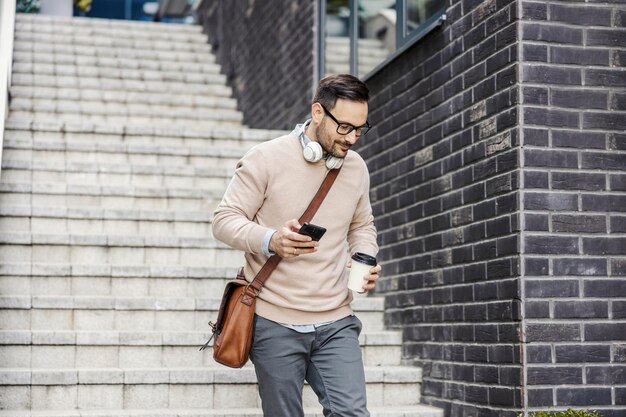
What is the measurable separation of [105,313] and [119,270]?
0.36 meters

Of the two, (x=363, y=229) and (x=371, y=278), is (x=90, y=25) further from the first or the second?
(x=371, y=278)

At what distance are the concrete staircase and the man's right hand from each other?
5.86 feet

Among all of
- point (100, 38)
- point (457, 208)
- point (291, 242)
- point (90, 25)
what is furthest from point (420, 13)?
point (90, 25)

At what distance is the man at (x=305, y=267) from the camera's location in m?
3.54

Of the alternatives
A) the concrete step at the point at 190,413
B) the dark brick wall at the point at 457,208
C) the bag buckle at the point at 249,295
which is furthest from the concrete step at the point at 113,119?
the bag buckle at the point at 249,295

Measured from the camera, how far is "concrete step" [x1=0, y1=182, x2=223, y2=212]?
6605 mm

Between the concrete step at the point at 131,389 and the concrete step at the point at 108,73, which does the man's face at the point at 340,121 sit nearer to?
the concrete step at the point at 131,389

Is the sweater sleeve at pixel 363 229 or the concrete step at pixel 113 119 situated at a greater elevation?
the concrete step at pixel 113 119

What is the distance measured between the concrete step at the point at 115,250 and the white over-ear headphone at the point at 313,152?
2709mm

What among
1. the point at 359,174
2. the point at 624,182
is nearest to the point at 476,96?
the point at 624,182

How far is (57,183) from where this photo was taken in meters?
6.73

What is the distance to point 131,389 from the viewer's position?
5004 millimetres

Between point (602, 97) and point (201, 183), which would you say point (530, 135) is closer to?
point (602, 97)

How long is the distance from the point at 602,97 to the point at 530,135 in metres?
0.40
